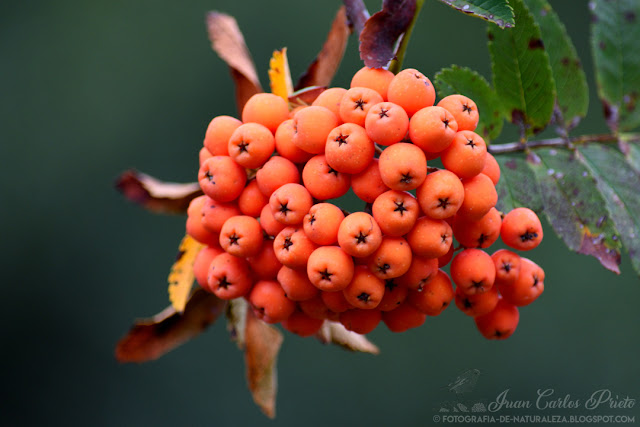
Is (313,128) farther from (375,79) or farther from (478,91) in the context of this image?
(478,91)

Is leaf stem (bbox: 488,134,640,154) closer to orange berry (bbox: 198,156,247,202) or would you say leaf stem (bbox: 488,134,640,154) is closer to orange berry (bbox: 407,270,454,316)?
orange berry (bbox: 407,270,454,316)

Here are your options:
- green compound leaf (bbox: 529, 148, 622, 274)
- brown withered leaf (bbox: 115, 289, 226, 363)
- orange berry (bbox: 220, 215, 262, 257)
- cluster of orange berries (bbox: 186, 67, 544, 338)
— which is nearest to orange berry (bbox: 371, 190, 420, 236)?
cluster of orange berries (bbox: 186, 67, 544, 338)

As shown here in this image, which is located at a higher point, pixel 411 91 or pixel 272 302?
pixel 411 91

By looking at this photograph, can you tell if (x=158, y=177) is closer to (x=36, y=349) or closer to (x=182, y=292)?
(x=36, y=349)

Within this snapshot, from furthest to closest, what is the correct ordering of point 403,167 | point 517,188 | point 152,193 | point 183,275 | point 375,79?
point 152,193, point 183,275, point 517,188, point 375,79, point 403,167

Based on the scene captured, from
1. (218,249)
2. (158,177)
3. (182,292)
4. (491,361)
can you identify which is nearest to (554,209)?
(218,249)

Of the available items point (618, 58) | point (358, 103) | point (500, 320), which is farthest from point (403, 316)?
point (618, 58)

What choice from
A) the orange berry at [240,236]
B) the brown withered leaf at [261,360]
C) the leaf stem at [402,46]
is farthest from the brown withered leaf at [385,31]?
the brown withered leaf at [261,360]
